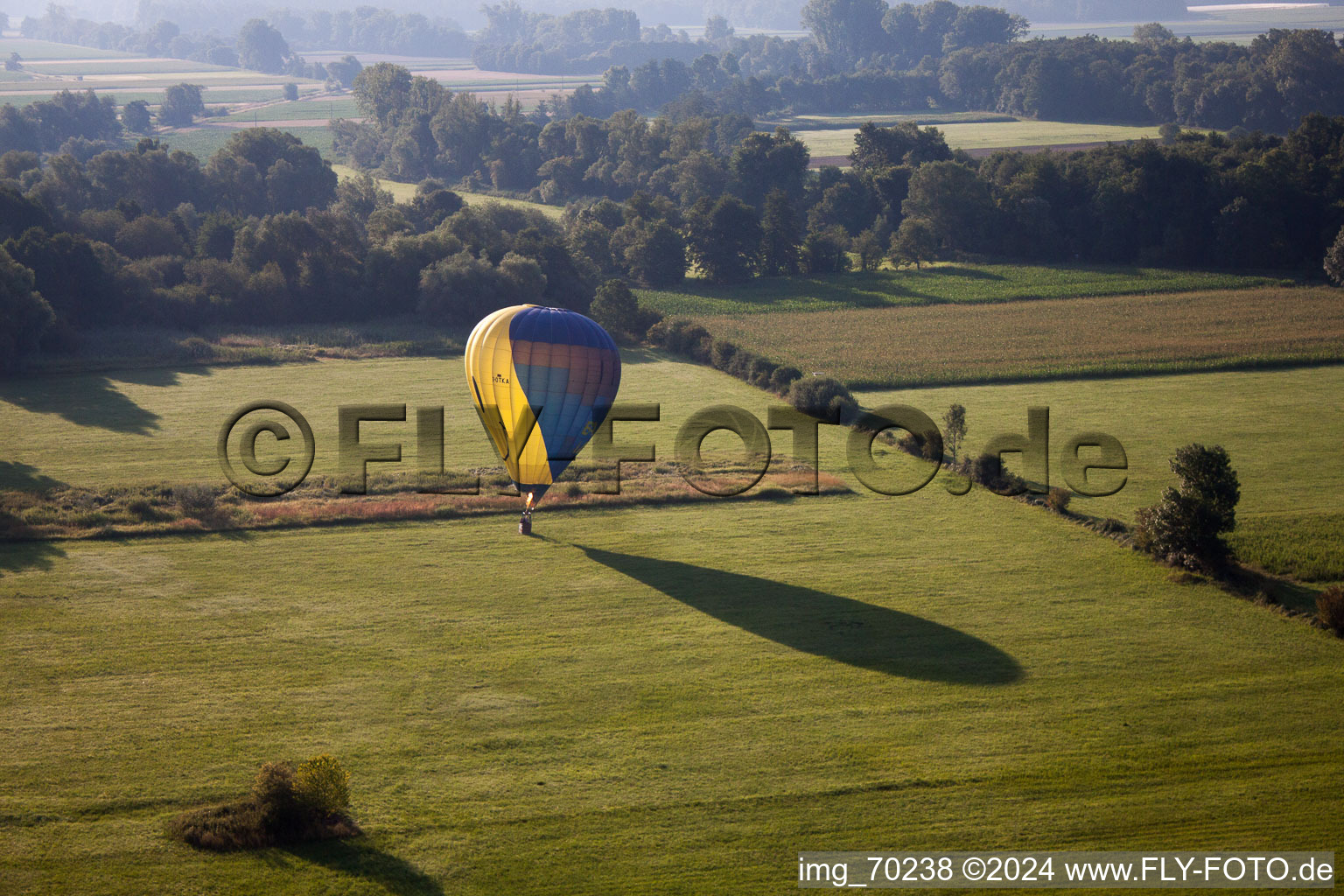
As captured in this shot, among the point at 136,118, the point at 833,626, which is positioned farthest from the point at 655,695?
the point at 136,118

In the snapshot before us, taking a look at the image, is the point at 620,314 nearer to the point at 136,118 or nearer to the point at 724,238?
the point at 724,238

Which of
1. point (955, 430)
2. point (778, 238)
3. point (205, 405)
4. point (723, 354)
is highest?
point (778, 238)

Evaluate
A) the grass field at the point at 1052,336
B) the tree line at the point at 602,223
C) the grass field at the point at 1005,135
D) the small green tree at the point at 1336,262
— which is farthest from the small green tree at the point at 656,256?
the grass field at the point at 1005,135

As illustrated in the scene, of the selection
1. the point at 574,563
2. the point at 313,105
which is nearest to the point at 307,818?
the point at 574,563

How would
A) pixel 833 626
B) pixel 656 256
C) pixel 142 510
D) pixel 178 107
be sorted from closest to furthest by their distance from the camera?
1. pixel 833 626
2. pixel 142 510
3. pixel 656 256
4. pixel 178 107

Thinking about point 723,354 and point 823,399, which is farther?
point 723,354

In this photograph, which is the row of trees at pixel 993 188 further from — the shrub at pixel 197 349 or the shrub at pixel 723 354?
the shrub at pixel 197 349

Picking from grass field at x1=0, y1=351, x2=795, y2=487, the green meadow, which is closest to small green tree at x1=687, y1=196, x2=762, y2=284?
grass field at x1=0, y1=351, x2=795, y2=487

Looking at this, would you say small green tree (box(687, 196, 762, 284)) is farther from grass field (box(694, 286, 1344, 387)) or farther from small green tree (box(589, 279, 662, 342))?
small green tree (box(589, 279, 662, 342))

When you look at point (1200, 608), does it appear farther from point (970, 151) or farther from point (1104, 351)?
point (970, 151)
